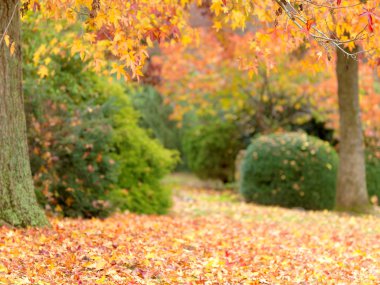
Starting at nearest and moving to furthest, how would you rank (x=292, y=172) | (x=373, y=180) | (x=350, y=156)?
(x=350, y=156), (x=292, y=172), (x=373, y=180)

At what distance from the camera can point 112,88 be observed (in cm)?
1225

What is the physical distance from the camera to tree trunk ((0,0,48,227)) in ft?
23.0

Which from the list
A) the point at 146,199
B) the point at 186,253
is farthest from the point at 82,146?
the point at 186,253

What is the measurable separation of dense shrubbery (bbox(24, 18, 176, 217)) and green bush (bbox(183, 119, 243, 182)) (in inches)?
326

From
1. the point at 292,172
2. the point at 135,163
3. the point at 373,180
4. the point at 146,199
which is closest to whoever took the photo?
the point at 135,163

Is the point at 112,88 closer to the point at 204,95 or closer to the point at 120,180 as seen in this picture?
the point at 120,180

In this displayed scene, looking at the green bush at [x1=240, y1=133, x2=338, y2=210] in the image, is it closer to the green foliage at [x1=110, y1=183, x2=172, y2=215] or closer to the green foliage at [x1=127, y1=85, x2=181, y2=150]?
the green foliage at [x1=110, y1=183, x2=172, y2=215]

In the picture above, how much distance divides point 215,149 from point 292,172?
18.4 feet

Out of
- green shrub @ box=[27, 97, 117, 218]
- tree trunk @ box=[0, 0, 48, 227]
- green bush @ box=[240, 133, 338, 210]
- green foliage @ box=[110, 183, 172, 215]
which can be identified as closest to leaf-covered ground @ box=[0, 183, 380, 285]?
tree trunk @ box=[0, 0, 48, 227]

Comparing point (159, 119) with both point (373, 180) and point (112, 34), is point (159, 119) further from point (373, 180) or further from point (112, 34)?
point (112, 34)

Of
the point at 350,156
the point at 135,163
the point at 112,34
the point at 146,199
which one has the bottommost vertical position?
the point at 146,199

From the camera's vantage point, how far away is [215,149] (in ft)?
67.2

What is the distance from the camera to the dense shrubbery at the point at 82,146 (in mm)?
9992

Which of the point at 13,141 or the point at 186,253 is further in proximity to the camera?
the point at 13,141
